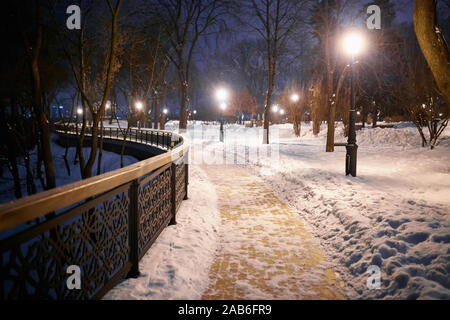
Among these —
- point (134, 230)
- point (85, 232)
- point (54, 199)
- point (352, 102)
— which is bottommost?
point (134, 230)

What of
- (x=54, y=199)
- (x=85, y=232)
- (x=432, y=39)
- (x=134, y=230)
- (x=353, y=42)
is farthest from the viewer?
(x=353, y=42)

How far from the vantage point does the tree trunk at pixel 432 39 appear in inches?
264

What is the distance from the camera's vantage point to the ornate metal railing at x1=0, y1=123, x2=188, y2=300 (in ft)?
6.27

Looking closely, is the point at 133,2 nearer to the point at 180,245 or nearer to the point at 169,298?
the point at 180,245

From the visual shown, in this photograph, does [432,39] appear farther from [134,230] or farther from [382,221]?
[134,230]

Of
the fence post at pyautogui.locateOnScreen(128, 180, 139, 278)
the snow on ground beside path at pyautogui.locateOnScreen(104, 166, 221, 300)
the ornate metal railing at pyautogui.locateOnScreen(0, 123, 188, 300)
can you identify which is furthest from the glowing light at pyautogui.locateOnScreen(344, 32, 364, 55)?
the fence post at pyautogui.locateOnScreen(128, 180, 139, 278)

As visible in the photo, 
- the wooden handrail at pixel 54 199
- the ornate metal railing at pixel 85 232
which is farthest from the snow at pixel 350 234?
the wooden handrail at pixel 54 199

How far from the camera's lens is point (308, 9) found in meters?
19.9

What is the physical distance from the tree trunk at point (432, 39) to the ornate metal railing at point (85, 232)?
264 inches

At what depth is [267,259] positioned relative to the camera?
14.5ft

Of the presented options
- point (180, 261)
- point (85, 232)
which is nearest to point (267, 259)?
point (180, 261)

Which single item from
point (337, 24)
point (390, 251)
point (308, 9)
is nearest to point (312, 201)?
point (390, 251)

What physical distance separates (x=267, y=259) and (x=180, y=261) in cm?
131

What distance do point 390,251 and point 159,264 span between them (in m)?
3.20
